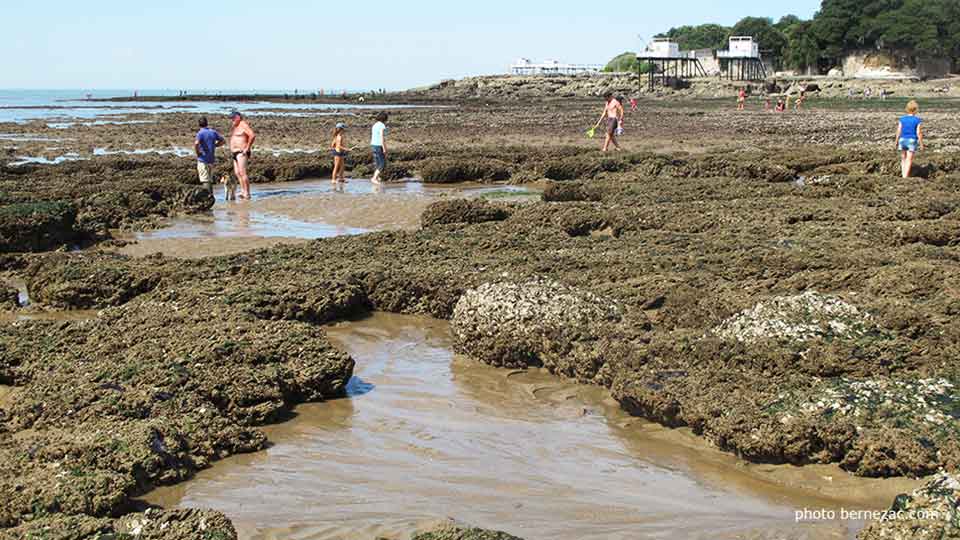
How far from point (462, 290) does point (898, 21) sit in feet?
309

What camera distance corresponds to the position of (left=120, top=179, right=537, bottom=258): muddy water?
13.2 m

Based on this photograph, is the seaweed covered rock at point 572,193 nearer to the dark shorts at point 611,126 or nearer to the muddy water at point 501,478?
the dark shorts at point 611,126

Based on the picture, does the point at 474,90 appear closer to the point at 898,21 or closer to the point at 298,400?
the point at 898,21

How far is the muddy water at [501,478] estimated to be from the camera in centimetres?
456

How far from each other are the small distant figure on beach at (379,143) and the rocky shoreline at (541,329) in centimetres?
638

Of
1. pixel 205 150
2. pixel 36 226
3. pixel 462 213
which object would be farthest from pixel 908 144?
pixel 36 226

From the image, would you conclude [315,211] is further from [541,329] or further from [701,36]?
[701,36]

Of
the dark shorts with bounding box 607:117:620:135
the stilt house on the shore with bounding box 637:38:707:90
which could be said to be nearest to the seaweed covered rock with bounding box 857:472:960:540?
the dark shorts with bounding box 607:117:620:135

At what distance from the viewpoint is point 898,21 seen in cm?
9075

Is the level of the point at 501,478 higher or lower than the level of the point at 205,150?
lower

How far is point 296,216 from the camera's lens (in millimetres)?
15789

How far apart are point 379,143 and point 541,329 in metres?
13.1

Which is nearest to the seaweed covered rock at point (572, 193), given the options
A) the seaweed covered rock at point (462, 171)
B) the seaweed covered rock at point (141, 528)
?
the seaweed covered rock at point (462, 171)

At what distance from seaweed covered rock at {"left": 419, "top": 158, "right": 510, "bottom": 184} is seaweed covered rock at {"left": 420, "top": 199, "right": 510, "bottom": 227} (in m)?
6.42
